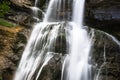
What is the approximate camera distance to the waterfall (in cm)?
1538

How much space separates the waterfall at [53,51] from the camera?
50.4ft

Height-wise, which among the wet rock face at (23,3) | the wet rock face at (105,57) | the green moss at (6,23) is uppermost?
the wet rock face at (23,3)

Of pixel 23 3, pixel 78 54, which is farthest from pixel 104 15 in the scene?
pixel 23 3

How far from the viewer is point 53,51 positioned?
16375 mm

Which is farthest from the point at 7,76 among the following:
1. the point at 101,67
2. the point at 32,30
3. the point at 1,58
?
the point at 101,67

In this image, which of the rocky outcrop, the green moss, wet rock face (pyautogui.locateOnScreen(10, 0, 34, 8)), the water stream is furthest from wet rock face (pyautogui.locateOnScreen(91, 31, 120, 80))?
wet rock face (pyautogui.locateOnScreen(10, 0, 34, 8))

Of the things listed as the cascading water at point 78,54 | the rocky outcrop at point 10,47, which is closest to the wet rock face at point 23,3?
the rocky outcrop at point 10,47

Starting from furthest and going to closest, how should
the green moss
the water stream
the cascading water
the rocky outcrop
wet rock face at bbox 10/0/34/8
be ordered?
1. wet rock face at bbox 10/0/34/8
2. the green moss
3. the rocky outcrop
4. the water stream
5. the cascading water

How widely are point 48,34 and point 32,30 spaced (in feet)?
5.94

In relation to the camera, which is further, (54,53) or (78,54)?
(78,54)

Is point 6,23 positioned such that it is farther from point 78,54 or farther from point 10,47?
point 78,54

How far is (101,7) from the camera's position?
19.4 meters

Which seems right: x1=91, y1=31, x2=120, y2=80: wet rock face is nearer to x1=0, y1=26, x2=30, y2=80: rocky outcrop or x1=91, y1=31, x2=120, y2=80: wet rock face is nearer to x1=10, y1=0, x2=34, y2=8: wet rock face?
x1=0, y1=26, x2=30, y2=80: rocky outcrop

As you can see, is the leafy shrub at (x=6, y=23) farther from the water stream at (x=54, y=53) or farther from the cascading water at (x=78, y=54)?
the cascading water at (x=78, y=54)
